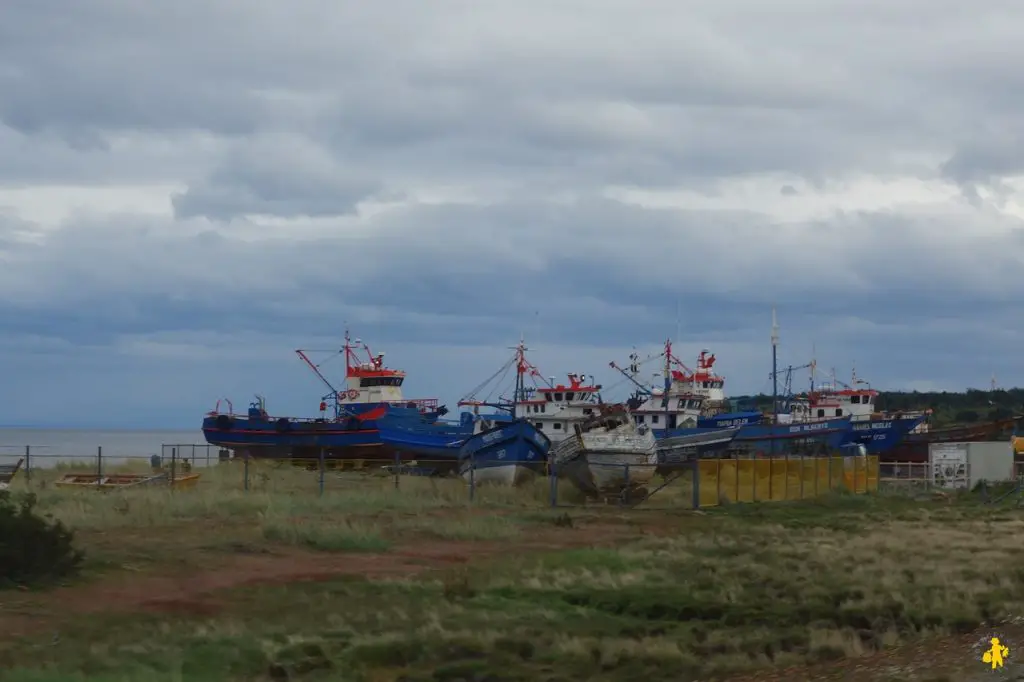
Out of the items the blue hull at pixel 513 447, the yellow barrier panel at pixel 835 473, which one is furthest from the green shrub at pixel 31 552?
the yellow barrier panel at pixel 835 473

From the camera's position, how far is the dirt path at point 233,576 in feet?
61.7

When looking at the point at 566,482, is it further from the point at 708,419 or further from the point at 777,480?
the point at 708,419

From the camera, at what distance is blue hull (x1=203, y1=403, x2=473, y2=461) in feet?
236

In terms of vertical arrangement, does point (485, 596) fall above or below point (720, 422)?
below

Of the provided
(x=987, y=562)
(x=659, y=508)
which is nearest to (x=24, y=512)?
(x=987, y=562)

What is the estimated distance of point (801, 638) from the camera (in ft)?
57.9

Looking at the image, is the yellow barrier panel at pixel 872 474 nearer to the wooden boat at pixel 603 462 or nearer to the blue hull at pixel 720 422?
the wooden boat at pixel 603 462

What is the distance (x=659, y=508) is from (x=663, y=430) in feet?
108

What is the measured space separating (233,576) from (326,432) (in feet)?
170

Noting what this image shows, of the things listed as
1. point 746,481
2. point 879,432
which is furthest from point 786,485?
point 879,432

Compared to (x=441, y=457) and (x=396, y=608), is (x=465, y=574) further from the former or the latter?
(x=441, y=457)

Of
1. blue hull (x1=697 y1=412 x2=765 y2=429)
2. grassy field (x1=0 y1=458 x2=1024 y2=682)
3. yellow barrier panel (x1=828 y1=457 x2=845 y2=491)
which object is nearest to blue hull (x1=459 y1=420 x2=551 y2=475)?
yellow barrier panel (x1=828 y1=457 x2=845 y2=491)

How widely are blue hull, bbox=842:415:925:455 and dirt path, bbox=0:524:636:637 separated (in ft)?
129

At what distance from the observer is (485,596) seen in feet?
66.6
